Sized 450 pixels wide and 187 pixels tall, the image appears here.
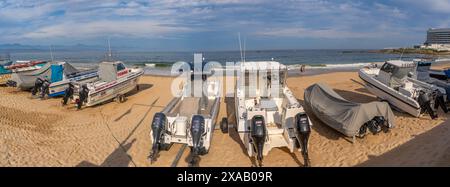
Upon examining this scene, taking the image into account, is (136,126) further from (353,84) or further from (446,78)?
(446,78)

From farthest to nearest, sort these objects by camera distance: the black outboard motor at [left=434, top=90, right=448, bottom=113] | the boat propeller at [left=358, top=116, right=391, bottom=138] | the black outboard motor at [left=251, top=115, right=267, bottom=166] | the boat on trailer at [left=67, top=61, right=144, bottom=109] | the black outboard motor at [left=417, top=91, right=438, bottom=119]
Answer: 1. the boat on trailer at [left=67, top=61, right=144, bottom=109]
2. the black outboard motor at [left=434, top=90, right=448, bottom=113]
3. the black outboard motor at [left=417, top=91, right=438, bottom=119]
4. the boat propeller at [left=358, top=116, right=391, bottom=138]
5. the black outboard motor at [left=251, top=115, right=267, bottom=166]

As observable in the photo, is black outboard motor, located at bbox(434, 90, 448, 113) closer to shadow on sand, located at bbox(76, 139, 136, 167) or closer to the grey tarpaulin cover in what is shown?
the grey tarpaulin cover

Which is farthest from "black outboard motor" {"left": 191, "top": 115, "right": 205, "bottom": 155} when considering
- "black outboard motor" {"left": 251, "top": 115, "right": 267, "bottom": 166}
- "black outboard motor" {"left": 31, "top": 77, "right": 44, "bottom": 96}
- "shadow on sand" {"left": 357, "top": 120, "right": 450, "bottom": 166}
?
"black outboard motor" {"left": 31, "top": 77, "right": 44, "bottom": 96}

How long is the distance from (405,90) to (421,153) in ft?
17.9

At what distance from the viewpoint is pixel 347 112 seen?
25.7ft

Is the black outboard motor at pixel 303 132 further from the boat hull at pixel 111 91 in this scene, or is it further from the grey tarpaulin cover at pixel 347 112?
the boat hull at pixel 111 91

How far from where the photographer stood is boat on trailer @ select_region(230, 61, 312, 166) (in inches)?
256

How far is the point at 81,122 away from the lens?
1070 centimetres

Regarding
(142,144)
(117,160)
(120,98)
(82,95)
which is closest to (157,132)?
(117,160)

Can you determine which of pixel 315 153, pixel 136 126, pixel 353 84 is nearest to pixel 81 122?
pixel 136 126

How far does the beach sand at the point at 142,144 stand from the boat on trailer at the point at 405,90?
38 centimetres

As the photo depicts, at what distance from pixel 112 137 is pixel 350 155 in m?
6.99

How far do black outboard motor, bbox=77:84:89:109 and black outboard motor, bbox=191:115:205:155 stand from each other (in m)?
7.71

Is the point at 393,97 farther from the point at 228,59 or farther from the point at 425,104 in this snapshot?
the point at 228,59
